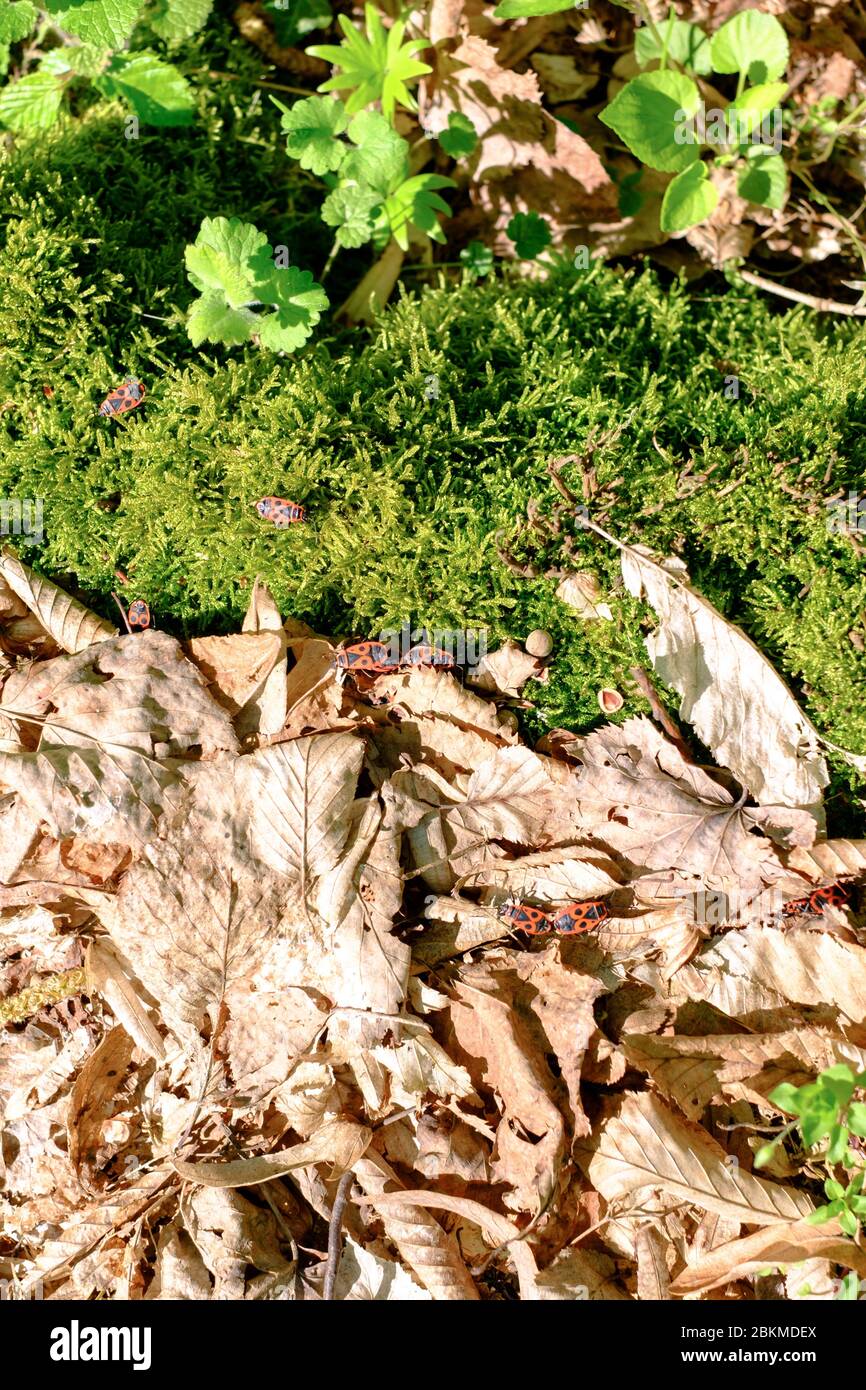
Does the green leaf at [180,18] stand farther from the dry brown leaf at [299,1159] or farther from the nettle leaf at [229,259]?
the dry brown leaf at [299,1159]

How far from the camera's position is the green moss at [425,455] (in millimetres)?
3479

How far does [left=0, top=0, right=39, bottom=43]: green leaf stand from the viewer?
11.7 ft

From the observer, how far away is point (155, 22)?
12.5 ft

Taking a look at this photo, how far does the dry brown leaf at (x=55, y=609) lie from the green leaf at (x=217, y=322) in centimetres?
104

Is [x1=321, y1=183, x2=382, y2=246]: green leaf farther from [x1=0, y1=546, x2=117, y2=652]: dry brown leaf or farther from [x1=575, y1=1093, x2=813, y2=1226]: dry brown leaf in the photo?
[x1=575, y1=1093, x2=813, y2=1226]: dry brown leaf

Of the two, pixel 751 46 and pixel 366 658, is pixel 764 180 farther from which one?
pixel 366 658

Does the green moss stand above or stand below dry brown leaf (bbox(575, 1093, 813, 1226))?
above

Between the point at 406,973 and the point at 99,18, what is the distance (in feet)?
11.0

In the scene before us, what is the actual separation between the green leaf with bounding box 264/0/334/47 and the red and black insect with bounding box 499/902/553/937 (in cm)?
355

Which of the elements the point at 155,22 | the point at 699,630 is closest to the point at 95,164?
→ the point at 155,22

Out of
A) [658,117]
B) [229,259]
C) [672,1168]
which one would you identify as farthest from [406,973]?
[658,117]

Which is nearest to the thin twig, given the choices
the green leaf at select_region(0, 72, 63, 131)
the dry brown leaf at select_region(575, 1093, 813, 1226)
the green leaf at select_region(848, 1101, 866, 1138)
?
the dry brown leaf at select_region(575, 1093, 813, 1226)

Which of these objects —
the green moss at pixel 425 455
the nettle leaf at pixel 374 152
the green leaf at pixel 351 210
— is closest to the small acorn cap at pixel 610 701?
the green moss at pixel 425 455

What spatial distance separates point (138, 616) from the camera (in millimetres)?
A: 3619
